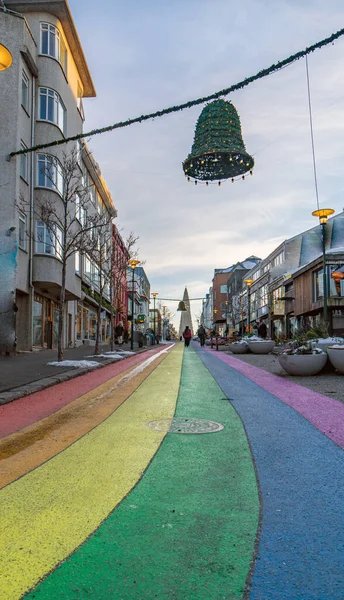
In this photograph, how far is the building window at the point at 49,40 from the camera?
76.9ft

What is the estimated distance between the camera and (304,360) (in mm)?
10664

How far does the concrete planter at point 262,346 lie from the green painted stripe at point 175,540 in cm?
1720

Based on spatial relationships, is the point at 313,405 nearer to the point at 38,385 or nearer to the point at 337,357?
the point at 337,357

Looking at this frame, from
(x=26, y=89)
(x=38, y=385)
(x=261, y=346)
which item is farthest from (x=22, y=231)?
(x=38, y=385)

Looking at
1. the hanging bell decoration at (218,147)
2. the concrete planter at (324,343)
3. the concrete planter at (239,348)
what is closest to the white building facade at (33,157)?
the hanging bell decoration at (218,147)

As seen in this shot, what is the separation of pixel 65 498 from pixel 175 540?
0.97 m

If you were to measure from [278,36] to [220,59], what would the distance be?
93 centimetres

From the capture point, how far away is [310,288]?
36156 mm

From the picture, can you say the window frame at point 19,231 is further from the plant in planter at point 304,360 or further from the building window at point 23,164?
the plant in planter at point 304,360

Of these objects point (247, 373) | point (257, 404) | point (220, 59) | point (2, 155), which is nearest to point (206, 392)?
point (257, 404)

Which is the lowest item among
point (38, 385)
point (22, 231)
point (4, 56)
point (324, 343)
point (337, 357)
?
point (38, 385)

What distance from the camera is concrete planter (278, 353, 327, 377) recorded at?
10.7 meters

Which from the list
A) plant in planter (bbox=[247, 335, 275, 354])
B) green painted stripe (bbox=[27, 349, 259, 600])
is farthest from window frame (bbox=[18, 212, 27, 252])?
green painted stripe (bbox=[27, 349, 259, 600])

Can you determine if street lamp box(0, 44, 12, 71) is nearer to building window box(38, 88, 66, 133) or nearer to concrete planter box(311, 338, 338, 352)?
concrete planter box(311, 338, 338, 352)
